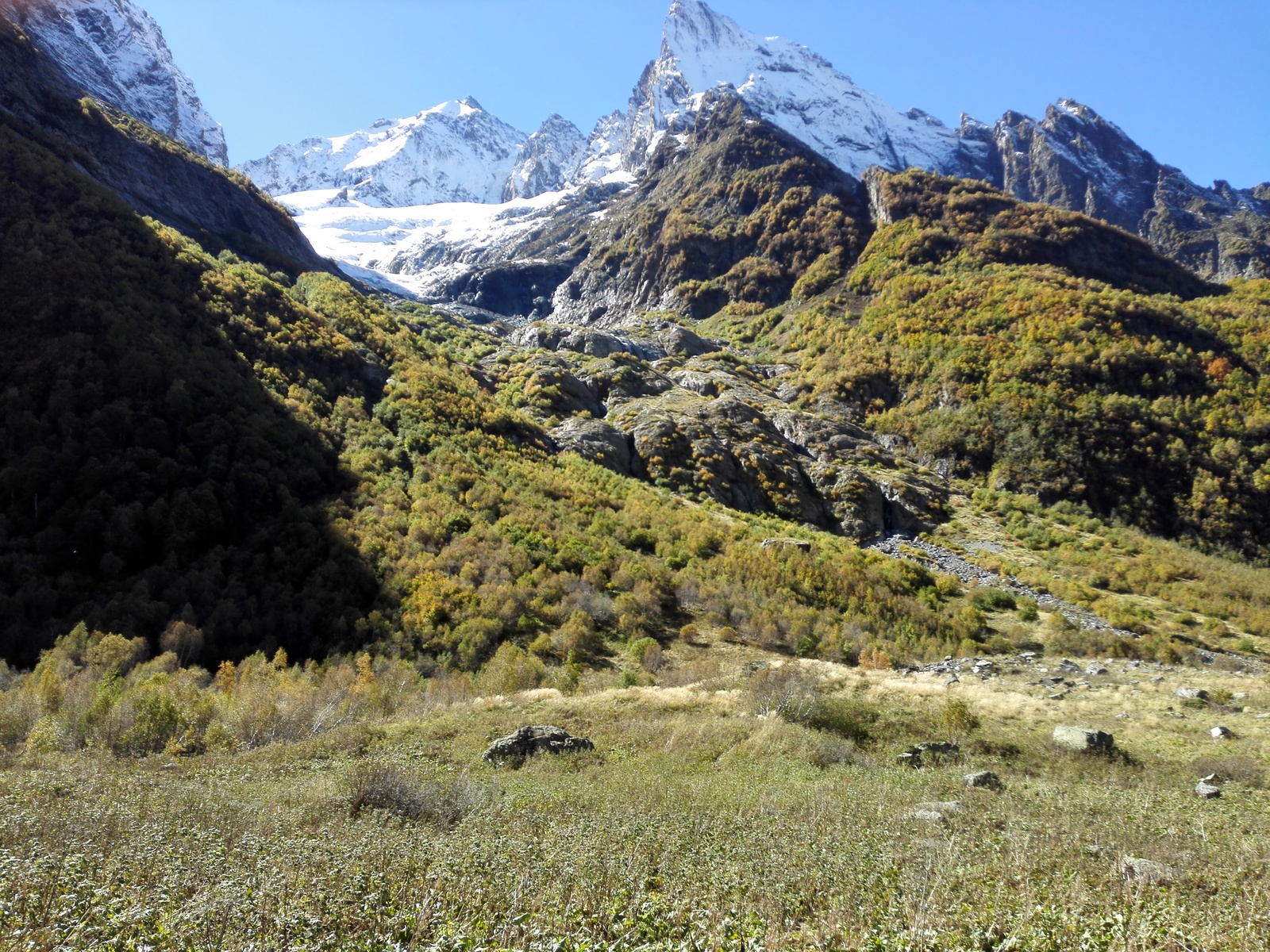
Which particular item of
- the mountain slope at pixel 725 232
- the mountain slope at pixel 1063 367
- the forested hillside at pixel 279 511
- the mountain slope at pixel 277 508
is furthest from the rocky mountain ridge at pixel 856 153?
the forested hillside at pixel 279 511

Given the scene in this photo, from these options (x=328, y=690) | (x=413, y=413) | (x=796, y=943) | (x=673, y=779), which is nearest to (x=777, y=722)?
(x=673, y=779)

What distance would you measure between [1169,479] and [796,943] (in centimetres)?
4716

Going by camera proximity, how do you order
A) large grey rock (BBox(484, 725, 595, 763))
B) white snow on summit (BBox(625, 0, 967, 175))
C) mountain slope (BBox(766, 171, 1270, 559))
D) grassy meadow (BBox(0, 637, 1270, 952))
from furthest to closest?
white snow on summit (BBox(625, 0, 967, 175)), mountain slope (BBox(766, 171, 1270, 559)), large grey rock (BBox(484, 725, 595, 763)), grassy meadow (BBox(0, 637, 1270, 952))

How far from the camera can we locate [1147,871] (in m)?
4.66

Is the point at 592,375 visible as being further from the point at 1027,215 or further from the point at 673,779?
the point at 1027,215

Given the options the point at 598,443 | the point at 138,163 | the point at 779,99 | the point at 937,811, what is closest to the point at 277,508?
the point at 598,443

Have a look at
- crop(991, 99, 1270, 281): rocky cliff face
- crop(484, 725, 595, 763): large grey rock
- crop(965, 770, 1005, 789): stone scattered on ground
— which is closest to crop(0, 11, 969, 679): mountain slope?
crop(484, 725, 595, 763): large grey rock

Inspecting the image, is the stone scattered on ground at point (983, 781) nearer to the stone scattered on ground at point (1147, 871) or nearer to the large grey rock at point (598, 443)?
the stone scattered on ground at point (1147, 871)

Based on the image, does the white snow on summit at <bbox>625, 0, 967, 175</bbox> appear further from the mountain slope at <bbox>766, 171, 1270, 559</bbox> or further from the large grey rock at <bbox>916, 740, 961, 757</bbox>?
the large grey rock at <bbox>916, 740, 961, 757</bbox>

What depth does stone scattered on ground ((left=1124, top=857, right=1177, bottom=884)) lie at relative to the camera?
452 cm

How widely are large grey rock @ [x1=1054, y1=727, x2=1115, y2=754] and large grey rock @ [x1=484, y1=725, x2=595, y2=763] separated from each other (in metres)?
7.33

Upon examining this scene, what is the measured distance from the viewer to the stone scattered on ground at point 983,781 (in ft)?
24.4

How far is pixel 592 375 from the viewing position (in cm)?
4975

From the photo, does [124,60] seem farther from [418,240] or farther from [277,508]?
[277,508]
